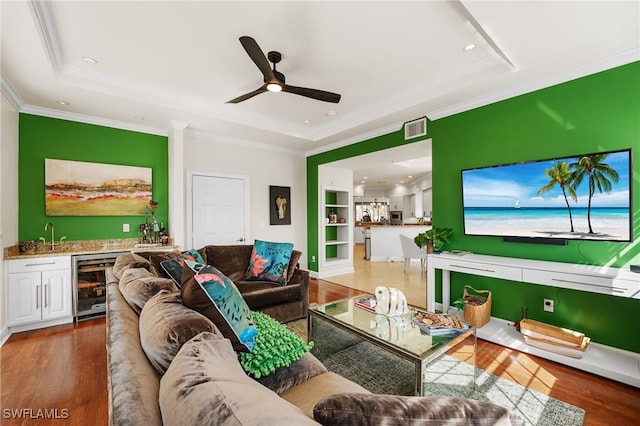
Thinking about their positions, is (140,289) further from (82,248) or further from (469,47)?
(469,47)

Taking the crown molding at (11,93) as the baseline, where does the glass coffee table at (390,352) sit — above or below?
below

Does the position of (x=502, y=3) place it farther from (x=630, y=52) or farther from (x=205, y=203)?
(x=205, y=203)

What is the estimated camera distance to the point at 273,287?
326cm

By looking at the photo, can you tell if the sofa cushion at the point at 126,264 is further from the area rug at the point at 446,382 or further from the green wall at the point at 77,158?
the green wall at the point at 77,158

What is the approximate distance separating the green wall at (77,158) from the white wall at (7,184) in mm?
130

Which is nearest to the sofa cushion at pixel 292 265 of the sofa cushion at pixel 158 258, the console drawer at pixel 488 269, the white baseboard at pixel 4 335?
the sofa cushion at pixel 158 258

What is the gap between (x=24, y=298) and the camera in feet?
10.1

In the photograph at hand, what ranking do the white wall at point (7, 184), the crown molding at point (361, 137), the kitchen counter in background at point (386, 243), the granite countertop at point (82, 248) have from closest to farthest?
the white wall at point (7, 184)
the granite countertop at point (82, 248)
the crown molding at point (361, 137)
the kitchen counter in background at point (386, 243)

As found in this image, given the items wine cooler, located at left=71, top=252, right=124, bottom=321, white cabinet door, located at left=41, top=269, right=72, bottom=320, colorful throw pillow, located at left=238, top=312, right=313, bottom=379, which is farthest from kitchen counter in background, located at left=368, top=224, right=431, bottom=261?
colorful throw pillow, located at left=238, top=312, right=313, bottom=379

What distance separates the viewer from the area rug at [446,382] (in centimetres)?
184

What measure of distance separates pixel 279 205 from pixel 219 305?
13.9 feet

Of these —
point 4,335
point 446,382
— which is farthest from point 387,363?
point 4,335

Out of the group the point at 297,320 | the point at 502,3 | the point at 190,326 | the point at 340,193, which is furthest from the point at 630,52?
the point at 340,193

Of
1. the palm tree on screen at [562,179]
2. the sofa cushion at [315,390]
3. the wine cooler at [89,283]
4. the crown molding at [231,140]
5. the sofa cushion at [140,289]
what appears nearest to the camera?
the sofa cushion at [315,390]
